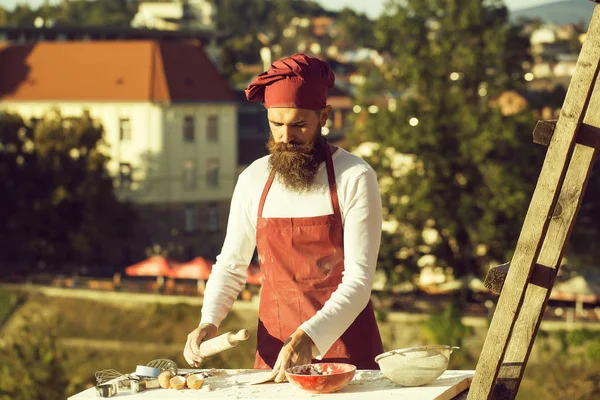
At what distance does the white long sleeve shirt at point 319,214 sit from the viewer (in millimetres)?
4723

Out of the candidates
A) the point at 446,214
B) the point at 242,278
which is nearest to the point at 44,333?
the point at 446,214

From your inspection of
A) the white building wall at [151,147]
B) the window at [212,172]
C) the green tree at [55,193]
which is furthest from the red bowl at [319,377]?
the window at [212,172]

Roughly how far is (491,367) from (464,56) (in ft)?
122

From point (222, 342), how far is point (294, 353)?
0.26 metres

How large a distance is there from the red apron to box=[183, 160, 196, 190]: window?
5002 cm

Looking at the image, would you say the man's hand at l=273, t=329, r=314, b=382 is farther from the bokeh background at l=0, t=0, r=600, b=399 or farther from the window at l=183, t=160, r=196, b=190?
the window at l=183, t=160, r=196, b=190

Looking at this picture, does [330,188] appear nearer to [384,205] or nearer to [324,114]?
[324,114]

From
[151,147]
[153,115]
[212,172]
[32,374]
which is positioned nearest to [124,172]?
[151,147]

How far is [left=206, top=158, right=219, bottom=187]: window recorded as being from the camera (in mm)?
55906

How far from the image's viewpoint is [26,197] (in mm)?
46812

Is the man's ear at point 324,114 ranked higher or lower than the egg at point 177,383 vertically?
higher

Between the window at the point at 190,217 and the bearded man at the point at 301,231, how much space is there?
4908 centimetres

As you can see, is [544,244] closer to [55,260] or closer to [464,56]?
[464,56]

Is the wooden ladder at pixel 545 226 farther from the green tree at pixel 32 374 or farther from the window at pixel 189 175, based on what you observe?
the window at pixel 189 175
